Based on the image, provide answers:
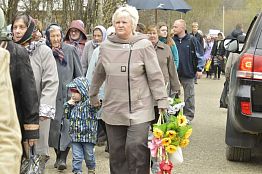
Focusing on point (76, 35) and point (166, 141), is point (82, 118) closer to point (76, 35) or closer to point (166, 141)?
point (166, 141)

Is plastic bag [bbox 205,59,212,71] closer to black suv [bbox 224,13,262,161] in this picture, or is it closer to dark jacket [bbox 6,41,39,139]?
black suv [bbox 224,13,262,161]

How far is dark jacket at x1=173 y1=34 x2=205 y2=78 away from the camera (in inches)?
423

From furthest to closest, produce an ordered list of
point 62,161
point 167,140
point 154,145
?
point 62,161 < point 167,140 < point 154,145

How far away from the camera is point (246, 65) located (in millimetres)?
6773

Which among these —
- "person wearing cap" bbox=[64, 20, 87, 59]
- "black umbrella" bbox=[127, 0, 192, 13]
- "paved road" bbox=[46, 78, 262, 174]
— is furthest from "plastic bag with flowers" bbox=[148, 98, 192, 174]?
"black umbrella" bbox=[127, 0, 192, 13]

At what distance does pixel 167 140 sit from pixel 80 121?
1.27 m

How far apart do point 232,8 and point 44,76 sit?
64.2 m

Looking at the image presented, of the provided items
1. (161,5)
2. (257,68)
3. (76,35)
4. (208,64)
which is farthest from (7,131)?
(208,64)

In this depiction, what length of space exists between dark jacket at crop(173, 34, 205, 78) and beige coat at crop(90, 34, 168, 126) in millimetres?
5108

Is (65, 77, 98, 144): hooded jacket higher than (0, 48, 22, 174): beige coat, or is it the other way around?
(0, 48, 22, 174): beige coat

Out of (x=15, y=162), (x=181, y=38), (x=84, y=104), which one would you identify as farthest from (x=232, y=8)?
(x=15, y=162)

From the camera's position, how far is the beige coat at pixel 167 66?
8.17 meters

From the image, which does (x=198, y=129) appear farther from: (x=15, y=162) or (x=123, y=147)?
(x=15, y=162)

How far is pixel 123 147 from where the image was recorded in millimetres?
5777
